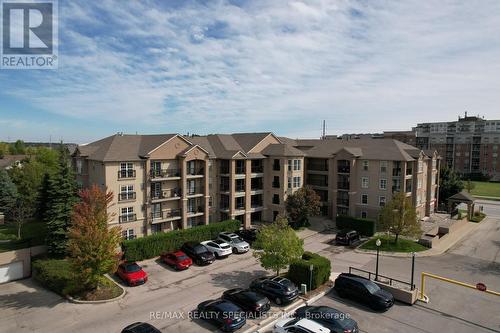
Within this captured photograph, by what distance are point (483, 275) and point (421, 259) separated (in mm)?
5080

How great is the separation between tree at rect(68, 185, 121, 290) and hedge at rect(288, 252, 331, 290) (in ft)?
43.9

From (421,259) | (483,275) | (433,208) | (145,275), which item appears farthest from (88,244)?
(433,208)

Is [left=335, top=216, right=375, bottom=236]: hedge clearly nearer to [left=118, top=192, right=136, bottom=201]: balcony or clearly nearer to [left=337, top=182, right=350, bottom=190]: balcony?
[left=337, top=182, right=350, bottom=190]: balcony

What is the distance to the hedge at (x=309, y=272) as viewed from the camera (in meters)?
24.2

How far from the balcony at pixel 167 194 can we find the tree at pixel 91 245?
12.0 metres

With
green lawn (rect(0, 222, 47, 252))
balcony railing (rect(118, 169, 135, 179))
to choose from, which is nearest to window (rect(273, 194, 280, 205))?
balcony railing (rect(118, 169, 135, 179))

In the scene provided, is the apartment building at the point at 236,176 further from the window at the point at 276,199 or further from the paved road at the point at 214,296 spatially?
the paved road at the point at 214,296

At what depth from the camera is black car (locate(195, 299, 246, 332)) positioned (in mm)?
18484

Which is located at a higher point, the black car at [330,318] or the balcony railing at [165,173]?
the balcony railing at [165,173]

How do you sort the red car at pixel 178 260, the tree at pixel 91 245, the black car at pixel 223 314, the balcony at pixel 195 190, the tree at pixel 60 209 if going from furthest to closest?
the balcony at pixel 195 190
the red car at pixel 178 260
the tree at pixel 60 209
the tree at pixel 91 245
the black car at pixel 223 314

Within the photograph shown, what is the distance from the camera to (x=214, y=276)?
27.7m

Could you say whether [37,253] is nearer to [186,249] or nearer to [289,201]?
[186,249]

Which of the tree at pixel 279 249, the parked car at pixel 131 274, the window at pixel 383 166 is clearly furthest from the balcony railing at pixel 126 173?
the window at pixel 383 166

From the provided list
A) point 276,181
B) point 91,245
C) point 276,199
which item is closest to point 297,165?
point 276,181
